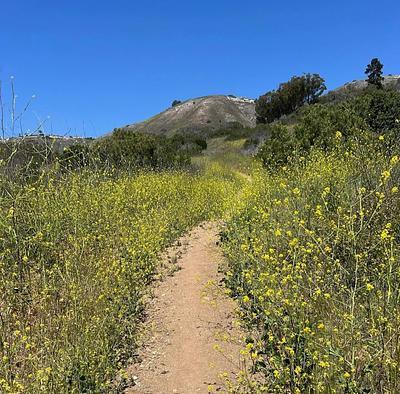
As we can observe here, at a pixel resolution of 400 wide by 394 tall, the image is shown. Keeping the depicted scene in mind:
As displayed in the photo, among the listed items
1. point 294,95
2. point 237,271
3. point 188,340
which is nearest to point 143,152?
point 237,271

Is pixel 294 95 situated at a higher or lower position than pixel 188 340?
higher

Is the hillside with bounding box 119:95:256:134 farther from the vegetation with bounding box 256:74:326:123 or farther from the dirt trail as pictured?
the dirt trail

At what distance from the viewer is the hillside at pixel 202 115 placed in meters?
79.9

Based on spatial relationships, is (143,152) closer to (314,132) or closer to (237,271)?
(314,132)

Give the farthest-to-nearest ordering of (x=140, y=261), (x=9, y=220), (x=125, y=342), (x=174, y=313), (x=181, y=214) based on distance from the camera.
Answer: (x=181, y=214) < (x=140, y=261) < (x=174, y=313) < (x=9, y=220) < (x=125, y=342)

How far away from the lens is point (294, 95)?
157ft

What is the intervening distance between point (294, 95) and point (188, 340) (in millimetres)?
46172

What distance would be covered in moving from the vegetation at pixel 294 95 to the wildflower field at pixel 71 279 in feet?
135

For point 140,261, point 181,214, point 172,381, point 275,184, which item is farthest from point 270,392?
point 181,214

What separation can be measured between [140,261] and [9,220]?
6.63 ft

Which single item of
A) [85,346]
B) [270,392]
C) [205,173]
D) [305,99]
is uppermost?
[305,99]

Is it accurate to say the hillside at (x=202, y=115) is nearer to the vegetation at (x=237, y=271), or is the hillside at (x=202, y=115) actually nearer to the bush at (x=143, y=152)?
the bush at (x=143, y=152)

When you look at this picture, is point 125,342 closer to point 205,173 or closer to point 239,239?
point 239,239

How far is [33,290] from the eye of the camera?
185 inches
